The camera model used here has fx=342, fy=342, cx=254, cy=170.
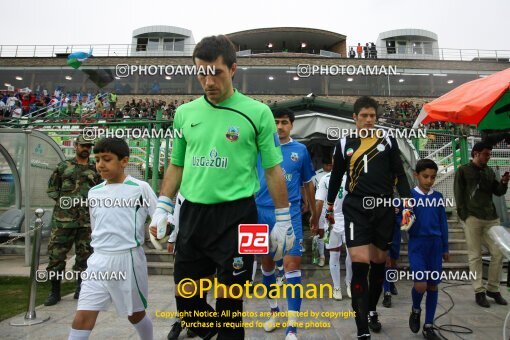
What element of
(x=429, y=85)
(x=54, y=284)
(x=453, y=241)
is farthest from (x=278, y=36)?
(x=54, y=284)

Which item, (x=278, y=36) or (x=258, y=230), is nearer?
(x=258, y=230)

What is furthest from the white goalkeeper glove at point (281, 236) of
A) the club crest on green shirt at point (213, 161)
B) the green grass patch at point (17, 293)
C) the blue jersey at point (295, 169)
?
the green grass patch at point (17, 293)

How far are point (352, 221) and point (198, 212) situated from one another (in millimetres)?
1949

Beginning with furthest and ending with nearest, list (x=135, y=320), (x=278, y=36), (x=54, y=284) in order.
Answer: (x=278, y=36), (x=54, y=284), (x=135, y=320)

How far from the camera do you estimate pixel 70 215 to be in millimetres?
5270

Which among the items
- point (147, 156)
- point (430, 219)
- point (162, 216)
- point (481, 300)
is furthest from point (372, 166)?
point (147, 156)

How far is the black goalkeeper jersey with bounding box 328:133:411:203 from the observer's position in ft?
12.0

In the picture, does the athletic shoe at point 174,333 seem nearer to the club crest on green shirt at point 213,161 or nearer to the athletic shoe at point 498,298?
the club crest on green shirt at point 213,161

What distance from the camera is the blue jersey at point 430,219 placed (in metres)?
4.02

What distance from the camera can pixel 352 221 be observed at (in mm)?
3590

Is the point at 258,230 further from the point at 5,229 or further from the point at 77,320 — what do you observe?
the point at 5,229

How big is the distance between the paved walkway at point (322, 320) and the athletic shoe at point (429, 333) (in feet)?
0.29

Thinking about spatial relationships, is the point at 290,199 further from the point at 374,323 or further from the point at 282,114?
the point at 374,323

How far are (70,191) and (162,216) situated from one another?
12.0 feet
